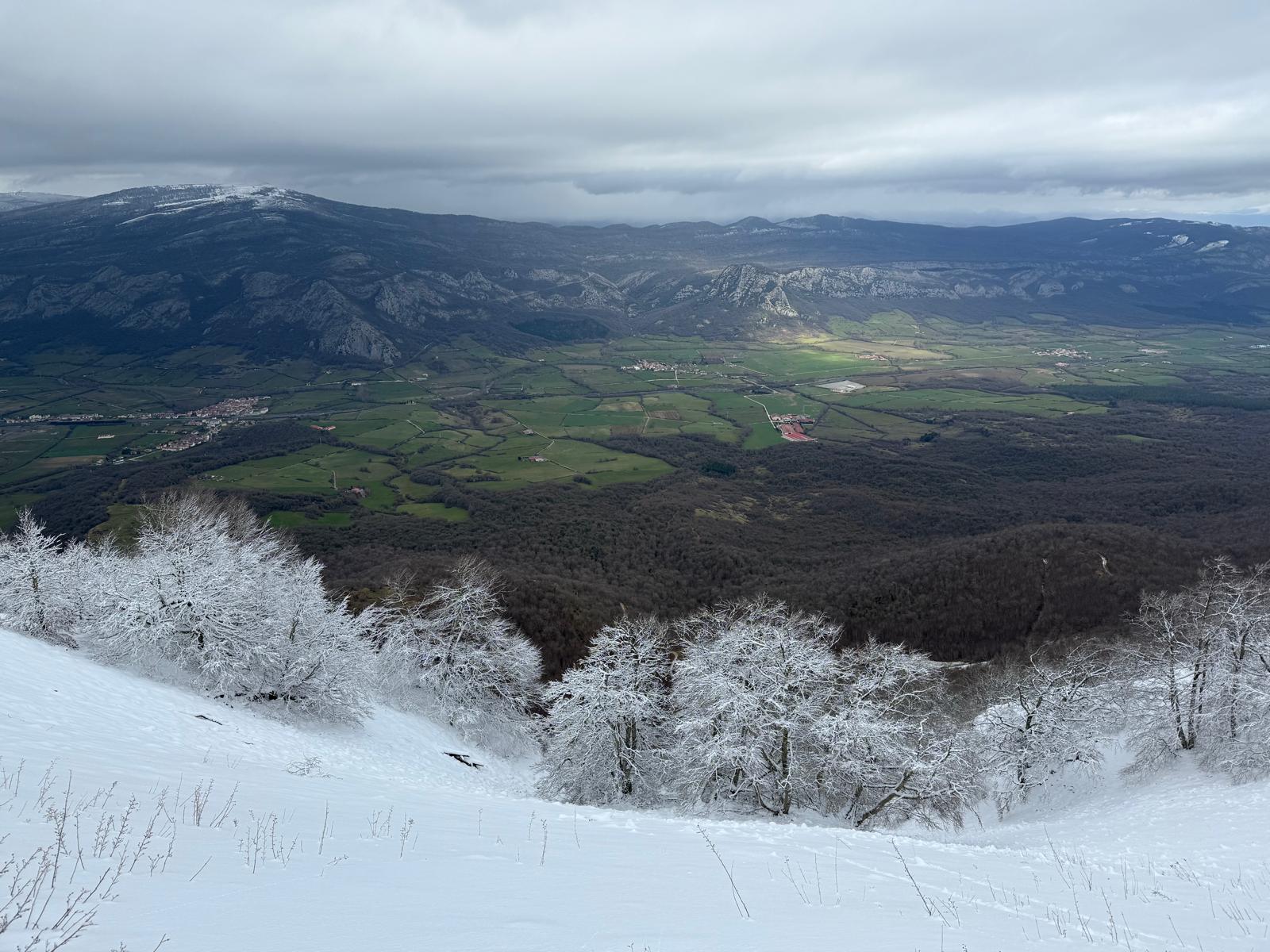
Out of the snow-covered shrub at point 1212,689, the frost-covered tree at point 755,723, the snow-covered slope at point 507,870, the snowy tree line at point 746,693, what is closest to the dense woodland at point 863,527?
the snowy tree line at point 746,693

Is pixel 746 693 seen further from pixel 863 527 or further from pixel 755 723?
pixel 863 527

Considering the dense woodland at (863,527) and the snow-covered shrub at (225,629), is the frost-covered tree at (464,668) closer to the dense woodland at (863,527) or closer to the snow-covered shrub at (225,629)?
the snow-covered shrub at (225,629)

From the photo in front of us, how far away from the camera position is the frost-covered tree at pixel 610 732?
92.2ft

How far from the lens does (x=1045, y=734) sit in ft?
96.0

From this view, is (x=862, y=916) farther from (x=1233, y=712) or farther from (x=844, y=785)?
(x=1233, y=712)

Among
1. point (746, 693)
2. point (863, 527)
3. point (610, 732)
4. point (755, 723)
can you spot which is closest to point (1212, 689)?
point (755, 723)

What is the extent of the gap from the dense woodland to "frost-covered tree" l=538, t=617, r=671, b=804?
2444 cm

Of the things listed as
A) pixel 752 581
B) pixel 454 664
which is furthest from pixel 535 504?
pixel 454 664

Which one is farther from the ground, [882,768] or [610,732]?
[882,768]

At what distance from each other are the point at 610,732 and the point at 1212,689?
83.3 feet

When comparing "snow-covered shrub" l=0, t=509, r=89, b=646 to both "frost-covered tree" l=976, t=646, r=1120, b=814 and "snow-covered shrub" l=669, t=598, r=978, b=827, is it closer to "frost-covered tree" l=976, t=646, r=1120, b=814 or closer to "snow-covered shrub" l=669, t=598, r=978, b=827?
"snow-covered shrub" l=669, t=598, r=978, b=827

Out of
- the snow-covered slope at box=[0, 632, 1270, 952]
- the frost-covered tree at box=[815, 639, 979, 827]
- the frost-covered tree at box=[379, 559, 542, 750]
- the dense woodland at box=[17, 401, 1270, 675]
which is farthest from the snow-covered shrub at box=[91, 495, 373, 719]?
the dense woodland at box=[17, 401, 1270, 675]

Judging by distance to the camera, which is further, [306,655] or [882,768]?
[306,655]

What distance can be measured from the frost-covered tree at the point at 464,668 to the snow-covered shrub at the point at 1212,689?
→ 108ft
